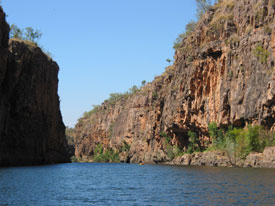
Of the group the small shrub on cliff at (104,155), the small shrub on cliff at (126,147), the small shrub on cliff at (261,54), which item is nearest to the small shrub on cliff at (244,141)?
the small shrub on cliff at (261,54)

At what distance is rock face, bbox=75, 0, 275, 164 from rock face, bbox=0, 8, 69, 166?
3208 centimetres

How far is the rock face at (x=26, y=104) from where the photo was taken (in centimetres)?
7794

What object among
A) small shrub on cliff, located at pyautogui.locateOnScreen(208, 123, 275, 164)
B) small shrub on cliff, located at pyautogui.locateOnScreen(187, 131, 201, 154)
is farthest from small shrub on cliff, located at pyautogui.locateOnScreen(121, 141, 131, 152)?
small shrub on cliff, located at pyautogui.locateOnScreen(208, 123, 275, 164)

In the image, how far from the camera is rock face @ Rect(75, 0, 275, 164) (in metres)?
79.2

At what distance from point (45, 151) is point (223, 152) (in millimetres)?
41844

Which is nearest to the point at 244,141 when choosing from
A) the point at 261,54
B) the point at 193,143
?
the point at 261,54

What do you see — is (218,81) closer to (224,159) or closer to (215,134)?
(215,134)

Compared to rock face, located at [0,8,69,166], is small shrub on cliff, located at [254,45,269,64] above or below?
above

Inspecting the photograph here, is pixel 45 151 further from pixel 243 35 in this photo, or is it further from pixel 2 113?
pixel 243 35

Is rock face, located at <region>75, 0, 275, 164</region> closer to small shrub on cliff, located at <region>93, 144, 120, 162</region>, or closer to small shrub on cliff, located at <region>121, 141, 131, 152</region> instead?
small shrub on cliff, located at <region>121, 141, 131, 152</region>

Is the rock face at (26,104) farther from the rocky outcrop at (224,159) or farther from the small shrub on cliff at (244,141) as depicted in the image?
the small shrub on cliff at (244,141)

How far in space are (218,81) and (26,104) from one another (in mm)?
42751

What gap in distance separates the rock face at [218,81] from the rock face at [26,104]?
32.1 metres

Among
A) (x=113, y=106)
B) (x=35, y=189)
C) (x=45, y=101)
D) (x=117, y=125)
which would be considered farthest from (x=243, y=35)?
(x=113, y=106)
